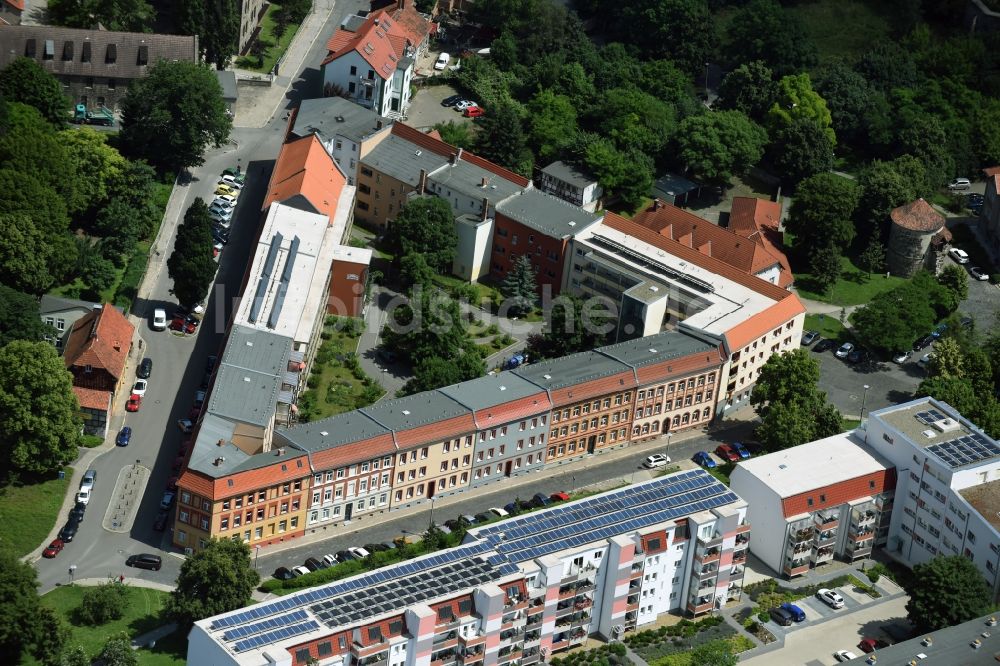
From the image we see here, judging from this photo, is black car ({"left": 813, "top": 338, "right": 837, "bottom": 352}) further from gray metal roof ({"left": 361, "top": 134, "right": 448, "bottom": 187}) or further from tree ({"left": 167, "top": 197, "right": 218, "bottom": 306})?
tree ({"left": 167, "top": 197, "right": 218, "bottom": 306})

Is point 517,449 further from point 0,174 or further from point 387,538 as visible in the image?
point 0,174

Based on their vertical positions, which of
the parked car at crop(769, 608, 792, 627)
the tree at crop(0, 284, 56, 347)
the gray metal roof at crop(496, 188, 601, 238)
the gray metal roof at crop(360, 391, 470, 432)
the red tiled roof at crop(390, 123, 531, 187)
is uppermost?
the red tiled roof at crop(390, 123, 531, 187)

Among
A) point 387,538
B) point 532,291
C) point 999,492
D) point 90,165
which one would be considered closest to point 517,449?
point 387,538

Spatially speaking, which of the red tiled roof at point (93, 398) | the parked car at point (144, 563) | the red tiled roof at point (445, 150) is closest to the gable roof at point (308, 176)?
the red tiled roof at point (445, 150)

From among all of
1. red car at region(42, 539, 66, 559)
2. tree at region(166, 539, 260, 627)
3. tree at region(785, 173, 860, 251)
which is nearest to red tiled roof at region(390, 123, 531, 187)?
tree at region(785, 173, 860, 251)

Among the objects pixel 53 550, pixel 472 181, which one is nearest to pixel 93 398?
pixel 53 550
